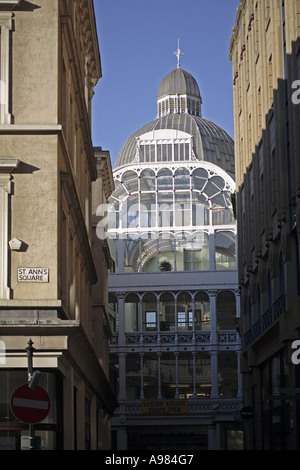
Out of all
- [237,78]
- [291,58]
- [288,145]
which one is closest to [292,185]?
[288,145]

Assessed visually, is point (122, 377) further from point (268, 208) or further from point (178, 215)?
point (268, 208)

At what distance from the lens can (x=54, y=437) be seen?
22641 mm

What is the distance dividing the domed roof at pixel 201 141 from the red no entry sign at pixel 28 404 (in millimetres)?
58934

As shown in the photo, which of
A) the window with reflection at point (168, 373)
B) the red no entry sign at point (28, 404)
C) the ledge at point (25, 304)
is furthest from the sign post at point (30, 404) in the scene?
the window with reflection at point (168, 373)

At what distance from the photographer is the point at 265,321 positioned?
3850cm

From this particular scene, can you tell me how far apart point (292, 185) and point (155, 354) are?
1322 inches

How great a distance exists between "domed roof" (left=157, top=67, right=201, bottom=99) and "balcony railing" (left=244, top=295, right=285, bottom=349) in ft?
174

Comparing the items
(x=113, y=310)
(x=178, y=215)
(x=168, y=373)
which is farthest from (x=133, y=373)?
(x=178, y=215)

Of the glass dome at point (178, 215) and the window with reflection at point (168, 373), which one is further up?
the glass dome at point (178, 215)

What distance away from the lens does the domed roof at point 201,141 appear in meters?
77.3

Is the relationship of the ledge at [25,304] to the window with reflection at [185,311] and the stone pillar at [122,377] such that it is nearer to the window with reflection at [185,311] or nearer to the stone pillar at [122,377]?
the stone pillar at [122,377]

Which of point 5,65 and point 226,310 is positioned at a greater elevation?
point 5,65

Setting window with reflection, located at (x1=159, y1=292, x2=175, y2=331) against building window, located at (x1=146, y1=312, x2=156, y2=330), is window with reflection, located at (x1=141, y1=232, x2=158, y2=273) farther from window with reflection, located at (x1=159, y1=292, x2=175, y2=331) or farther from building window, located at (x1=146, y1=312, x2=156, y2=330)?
building window, located at (x1=146, y1=312, x2=156, y2=330)

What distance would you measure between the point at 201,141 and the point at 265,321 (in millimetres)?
40389
